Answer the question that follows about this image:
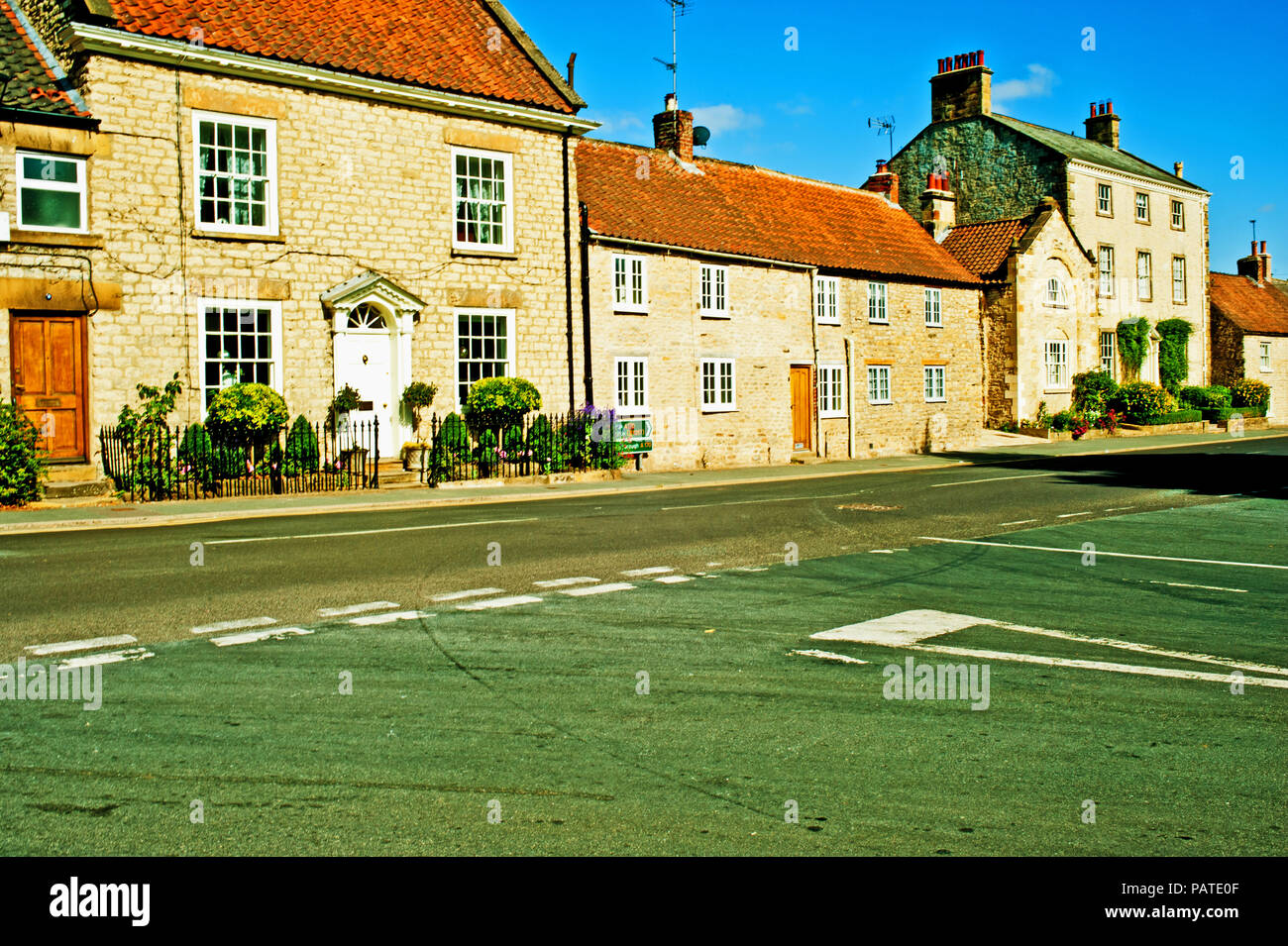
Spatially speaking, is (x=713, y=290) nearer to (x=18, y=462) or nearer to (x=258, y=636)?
(x=18, y=462)

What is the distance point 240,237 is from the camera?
67.7ft

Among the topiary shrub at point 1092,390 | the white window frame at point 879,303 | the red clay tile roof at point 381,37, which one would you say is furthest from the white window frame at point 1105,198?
the red clay tile roof at point 381,37

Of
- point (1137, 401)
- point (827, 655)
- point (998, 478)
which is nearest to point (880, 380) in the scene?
point (998, 478)

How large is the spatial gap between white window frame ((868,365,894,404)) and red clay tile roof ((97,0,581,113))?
1398cm

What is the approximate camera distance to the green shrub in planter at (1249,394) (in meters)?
52.3

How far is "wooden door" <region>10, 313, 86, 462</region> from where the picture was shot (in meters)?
18.6

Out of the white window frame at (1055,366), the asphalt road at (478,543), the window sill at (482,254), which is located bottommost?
the asphalt road at (478,543)

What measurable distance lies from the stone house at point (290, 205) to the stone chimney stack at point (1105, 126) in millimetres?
36013

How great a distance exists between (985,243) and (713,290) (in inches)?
706

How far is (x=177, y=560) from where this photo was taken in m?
11.4

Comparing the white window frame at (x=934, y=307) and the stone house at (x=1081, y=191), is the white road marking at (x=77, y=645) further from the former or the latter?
the stone house at (x=1081, y=191)
